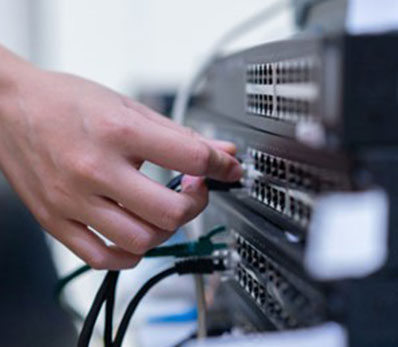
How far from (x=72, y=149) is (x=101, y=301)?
0.13 metres

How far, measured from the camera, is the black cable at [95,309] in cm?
52

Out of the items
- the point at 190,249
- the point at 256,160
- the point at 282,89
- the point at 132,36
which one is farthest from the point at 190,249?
the point at 132,36

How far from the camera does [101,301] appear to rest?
0.54 m

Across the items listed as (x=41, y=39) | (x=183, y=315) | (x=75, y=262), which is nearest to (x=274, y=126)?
(x=183, y=315)

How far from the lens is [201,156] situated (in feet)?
1.57

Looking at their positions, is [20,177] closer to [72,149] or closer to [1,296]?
[72,149]

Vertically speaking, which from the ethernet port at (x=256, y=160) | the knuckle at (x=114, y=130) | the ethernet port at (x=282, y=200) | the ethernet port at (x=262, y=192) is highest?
the knuckle at (x=114, y=130)

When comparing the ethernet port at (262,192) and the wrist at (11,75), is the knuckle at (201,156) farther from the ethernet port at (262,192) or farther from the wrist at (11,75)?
the wrist at (11,75)

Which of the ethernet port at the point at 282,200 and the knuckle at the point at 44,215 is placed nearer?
the ethernet port at the point at 282,200

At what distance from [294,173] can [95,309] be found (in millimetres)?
216

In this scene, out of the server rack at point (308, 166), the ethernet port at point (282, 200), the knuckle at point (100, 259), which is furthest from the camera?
the knuckle at point (100, 259)

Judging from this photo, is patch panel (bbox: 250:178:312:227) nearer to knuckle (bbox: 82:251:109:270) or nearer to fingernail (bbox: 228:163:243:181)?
fingernail (bbox: 228:163:243:181)

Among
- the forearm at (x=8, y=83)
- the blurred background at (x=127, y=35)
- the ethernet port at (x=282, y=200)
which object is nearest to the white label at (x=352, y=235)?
the ethernet port at (x=282, y=200)

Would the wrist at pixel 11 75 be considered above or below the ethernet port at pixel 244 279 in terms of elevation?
above
